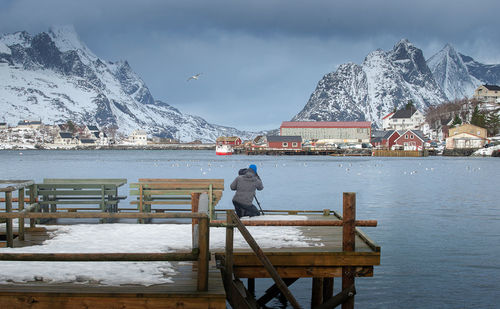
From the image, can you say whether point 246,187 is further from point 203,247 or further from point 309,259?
point 203,247

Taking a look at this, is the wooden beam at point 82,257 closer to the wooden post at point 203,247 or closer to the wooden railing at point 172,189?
the wooden post at point 203,247

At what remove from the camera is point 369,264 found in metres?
9.16

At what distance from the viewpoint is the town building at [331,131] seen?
19175 centimetres

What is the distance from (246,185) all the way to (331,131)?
184 meters

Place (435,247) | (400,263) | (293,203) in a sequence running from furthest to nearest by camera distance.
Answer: (293,203) < (435,247) < (400,263)

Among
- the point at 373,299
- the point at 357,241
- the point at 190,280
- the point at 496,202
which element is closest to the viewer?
the point at 190,280

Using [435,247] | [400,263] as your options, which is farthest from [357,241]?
[435,247]

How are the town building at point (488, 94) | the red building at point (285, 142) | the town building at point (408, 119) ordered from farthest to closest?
the town building at point (408, 119) → the town building at point (488, 94) → the red building at point (285, 142)

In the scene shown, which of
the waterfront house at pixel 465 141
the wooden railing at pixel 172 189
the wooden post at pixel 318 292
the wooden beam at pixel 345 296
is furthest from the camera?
the waterfront house at pixel 465 141

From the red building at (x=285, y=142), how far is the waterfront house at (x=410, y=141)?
112ft

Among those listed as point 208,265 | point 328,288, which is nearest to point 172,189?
point 328,288

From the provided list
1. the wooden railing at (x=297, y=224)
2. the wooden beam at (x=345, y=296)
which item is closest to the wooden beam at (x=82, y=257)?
the wooden railing at (x=297, y=224)

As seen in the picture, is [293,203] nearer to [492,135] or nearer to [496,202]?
[496,202]

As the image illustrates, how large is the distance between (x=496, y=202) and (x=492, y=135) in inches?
4806
